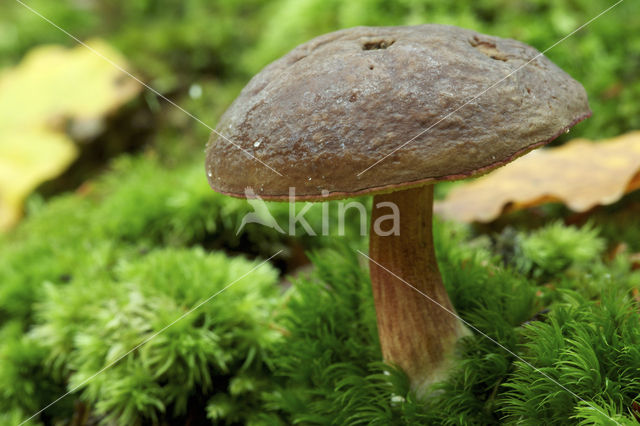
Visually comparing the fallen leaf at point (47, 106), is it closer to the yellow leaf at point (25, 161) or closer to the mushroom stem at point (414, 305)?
the yellow leaf at point (25, 161)

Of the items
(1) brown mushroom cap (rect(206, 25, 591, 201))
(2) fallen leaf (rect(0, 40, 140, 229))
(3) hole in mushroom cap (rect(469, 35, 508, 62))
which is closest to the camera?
(1) brown mushroom cap (rect(206, 25, 591, 201))

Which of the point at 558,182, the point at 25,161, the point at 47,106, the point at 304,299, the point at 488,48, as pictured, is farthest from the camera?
the point at 47,106

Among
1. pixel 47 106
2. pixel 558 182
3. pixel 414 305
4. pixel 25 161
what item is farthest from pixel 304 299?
pixel 47 106

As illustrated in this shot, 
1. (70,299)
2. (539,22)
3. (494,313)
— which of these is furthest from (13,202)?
(539,22)

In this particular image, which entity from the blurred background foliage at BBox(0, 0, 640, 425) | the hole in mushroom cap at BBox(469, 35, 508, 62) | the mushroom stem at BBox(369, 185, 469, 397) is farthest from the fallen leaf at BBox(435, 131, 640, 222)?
the hole in mushroom cap at BBox(469, 35, 508, 62)

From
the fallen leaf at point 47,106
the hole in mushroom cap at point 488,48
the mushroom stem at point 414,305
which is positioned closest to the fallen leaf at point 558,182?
the mushroom stem at point 414,305

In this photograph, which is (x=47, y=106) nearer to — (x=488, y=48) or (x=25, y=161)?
(x=25, y=161)

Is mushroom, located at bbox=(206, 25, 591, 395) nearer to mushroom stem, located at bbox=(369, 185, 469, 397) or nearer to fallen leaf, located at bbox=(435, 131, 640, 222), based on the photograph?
mushroom stem, located at bbox=(369, 185, 469, 397)
